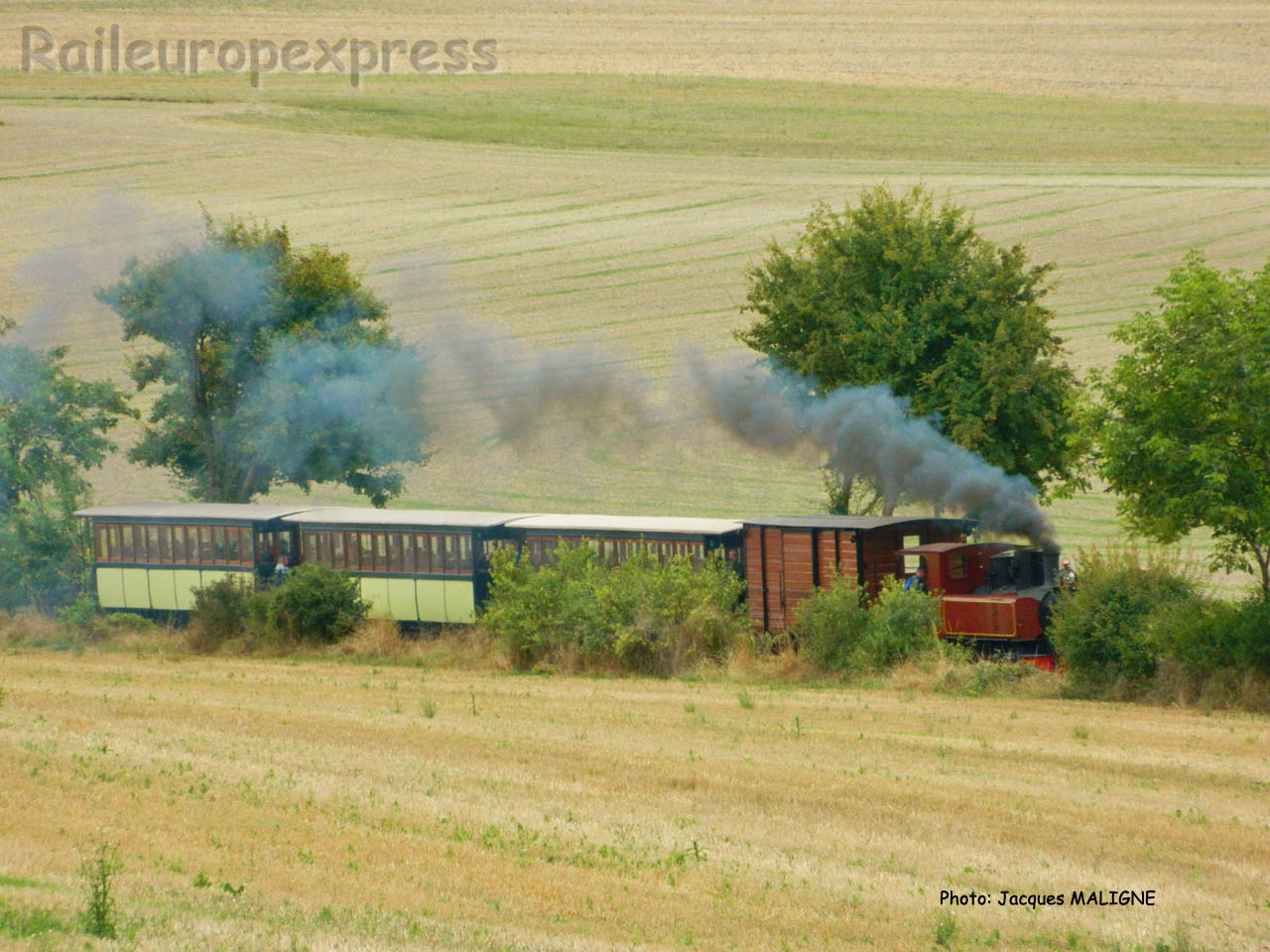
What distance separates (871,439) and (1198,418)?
10.2 m

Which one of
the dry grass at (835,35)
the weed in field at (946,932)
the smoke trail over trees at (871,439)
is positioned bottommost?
the weed in field at (946,932)

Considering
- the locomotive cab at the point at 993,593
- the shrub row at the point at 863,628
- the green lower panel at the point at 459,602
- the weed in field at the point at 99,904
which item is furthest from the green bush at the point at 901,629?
the weed in field at the point at 99,904

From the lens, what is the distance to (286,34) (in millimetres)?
81875

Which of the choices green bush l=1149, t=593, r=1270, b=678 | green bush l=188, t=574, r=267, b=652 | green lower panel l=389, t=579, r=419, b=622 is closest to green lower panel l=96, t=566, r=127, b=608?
green bush l=188, t=574, r=267, b=652

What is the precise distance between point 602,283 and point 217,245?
21.8m

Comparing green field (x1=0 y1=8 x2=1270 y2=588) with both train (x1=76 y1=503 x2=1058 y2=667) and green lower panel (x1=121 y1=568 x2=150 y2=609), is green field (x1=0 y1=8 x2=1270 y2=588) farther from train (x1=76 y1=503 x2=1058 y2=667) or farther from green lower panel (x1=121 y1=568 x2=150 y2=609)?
green lower panel (x1=121 y1=568 x2=150 y2=609)

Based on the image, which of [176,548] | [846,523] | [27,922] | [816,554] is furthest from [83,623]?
[27,922]

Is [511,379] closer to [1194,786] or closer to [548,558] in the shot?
[548,558]

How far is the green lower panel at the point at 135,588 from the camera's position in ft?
119

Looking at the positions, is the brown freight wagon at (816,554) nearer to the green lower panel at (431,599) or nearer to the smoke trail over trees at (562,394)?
the green lower panel at (431,599)

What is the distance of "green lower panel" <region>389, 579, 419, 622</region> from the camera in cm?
3306

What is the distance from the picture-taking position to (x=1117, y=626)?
24406mm

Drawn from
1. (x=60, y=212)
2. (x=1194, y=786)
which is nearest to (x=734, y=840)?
(x=1194, y=786)

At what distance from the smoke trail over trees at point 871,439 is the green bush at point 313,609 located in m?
11.4
